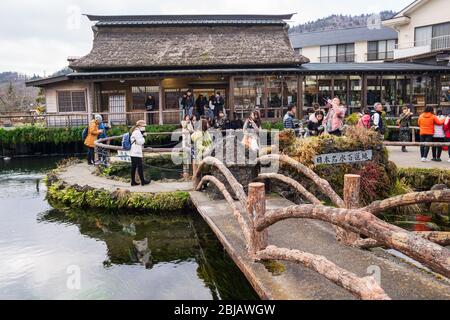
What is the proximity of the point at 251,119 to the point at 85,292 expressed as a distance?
7.17m

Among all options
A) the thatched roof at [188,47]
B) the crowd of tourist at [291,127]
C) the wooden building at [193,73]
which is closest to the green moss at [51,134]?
the wooden building at [193,73]

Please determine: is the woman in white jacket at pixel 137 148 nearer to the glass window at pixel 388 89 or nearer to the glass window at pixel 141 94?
the glass window at pixel 141 94

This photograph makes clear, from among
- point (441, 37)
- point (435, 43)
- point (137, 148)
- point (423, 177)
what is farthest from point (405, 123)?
point (435, 43)

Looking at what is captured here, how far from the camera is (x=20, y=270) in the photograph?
696 centimetres

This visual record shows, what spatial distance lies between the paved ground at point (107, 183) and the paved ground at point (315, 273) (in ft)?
11.3

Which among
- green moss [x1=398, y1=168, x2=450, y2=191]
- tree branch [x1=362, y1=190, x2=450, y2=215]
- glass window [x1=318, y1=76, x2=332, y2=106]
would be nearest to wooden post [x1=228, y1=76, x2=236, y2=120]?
glass window [x1=318, y1=76, x2=332, y2=106]

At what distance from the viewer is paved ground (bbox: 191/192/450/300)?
14.4 ft

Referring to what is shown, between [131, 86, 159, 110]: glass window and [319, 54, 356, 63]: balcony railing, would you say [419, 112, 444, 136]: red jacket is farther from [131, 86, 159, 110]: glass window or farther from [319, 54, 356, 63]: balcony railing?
[319, 54, 356, 63]: balcony railing

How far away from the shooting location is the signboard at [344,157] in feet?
32.1

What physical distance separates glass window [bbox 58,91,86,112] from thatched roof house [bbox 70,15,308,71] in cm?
148

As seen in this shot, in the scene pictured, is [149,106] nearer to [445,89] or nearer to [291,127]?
[291,127]

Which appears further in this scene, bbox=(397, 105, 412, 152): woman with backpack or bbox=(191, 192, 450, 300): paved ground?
bbox=(397, 105, 412, 152): woman with backpack

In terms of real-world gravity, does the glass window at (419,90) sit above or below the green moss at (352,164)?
above

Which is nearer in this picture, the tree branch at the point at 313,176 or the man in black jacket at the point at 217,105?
the tree branch at the point at 313,176
